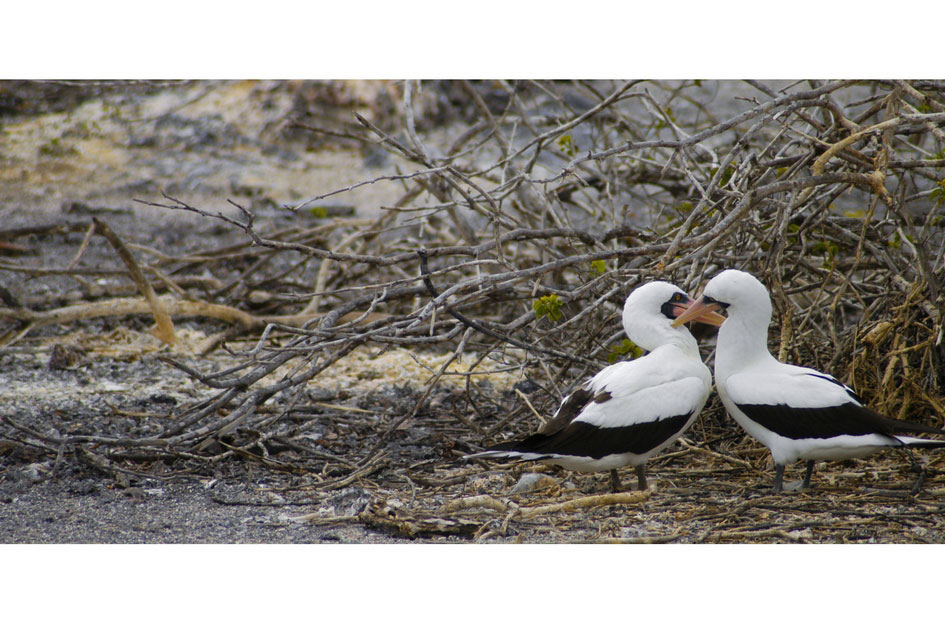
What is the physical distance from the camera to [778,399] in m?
3.47

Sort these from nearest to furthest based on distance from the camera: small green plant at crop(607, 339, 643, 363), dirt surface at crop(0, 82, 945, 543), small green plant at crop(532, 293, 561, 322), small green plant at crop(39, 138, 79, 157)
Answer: dirt surface at crop(0, 82, 945, 543) → small green plant at crop(532, 293, 561, 322) → small green plant at crop(607, 339, 643, 363) → small green plant at crop(39, 138, 79, 157)

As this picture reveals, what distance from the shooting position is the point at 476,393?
5.18m

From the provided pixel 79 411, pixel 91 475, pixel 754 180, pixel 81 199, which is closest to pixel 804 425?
pixel 754 180

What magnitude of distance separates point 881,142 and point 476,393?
2.27 m

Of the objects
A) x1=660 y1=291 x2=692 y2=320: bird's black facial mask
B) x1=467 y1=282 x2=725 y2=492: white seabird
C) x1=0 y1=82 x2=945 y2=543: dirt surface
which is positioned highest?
x1=660 y1=291 x2=692 y2=320: bird's black facial mask

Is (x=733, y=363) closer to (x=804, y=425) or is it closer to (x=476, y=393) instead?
(x=804, y=425)

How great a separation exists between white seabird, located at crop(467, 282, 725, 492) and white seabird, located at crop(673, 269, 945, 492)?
0.09 meters

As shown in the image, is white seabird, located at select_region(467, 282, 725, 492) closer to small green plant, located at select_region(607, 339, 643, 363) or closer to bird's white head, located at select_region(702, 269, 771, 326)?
bird's white head, located at select_region(702, 269, 771, 326)

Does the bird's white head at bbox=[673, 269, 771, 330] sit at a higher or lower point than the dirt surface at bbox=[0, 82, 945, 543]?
higher

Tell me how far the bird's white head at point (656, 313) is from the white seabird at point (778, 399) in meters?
0.07

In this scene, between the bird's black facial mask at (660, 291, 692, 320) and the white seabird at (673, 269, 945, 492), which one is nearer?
the white seabird at (673, 269, 945, 492)

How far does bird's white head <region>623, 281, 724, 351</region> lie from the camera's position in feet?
12.2

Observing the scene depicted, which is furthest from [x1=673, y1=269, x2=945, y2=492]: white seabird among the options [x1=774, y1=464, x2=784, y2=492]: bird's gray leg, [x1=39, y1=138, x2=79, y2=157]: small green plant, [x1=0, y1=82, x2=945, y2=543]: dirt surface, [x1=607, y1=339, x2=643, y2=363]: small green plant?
[x1=39, y1=138, x2=79, y2=157]: small green plant

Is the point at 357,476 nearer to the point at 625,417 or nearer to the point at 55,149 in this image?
the point at 625,417
